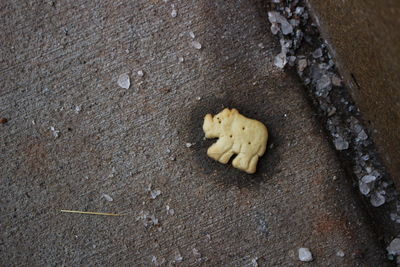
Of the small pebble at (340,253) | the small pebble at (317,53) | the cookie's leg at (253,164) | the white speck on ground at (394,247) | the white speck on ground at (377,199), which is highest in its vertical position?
the small pebble at (317,53)

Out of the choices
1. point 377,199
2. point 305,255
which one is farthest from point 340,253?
point 377,199

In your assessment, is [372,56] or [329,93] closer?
[372,56]

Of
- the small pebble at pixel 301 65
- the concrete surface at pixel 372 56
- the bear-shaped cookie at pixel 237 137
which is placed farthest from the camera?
the small pebble at pixel 301 65

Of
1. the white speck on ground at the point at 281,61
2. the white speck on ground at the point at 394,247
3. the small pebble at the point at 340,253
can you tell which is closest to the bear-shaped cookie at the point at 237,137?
the white speck on ground at the point at 281,61

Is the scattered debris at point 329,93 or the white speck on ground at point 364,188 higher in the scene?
the scattered debris at point 329,93

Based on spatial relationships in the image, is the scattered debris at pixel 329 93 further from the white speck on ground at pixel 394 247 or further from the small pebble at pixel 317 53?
the white speck on ground at pixel 394 247

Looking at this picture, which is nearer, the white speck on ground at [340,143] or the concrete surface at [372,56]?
the concrete surface at [372,56]

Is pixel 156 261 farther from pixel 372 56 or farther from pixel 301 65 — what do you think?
pixel 372 56
